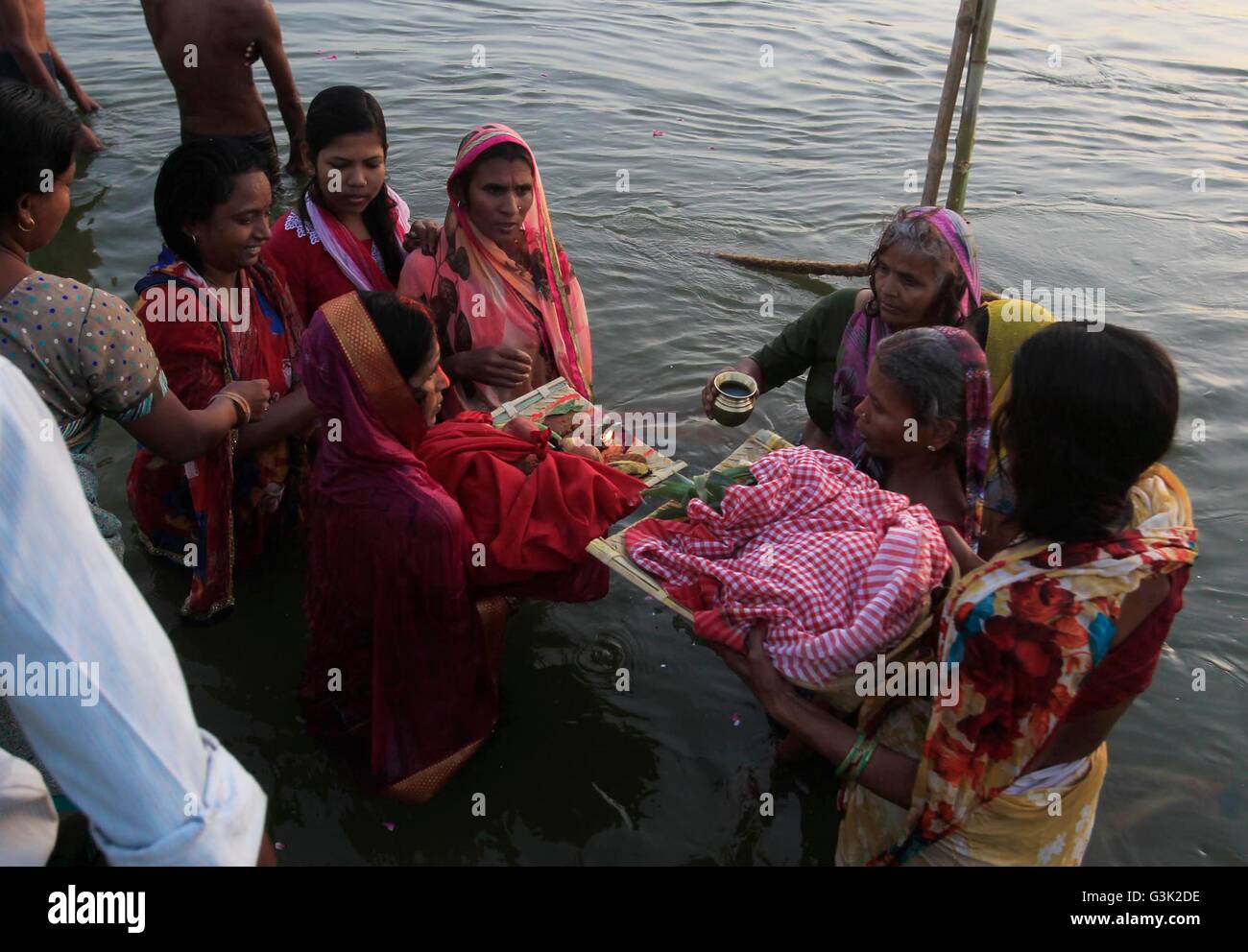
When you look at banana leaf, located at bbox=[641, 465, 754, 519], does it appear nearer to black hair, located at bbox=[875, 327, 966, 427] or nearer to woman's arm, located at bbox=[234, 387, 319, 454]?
black hair, located at bbox=[875, 327, 966, 427]

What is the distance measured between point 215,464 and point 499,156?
1.57m

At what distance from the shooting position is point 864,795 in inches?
103

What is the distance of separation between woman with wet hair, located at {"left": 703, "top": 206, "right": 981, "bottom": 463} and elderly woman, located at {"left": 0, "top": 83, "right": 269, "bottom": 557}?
2.07 metres

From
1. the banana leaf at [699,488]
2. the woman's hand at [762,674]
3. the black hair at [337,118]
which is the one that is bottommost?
the woman's hand at [762,674]

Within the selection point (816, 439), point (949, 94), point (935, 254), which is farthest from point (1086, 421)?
point (949, 94)

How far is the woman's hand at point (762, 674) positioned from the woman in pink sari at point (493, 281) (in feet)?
5.52

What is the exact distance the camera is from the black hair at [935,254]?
3.38m

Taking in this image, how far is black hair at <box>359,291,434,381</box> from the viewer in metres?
2.67

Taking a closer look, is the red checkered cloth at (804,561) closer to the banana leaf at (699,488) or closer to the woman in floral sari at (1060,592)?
the banana leaf at (699,488)

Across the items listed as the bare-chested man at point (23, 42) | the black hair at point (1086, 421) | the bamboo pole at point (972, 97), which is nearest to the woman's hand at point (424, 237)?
the black hair at point (1086, 421)

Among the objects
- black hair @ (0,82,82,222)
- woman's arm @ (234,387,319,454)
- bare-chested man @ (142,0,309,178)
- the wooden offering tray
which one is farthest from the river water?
black hair @ (0,82,82,222)

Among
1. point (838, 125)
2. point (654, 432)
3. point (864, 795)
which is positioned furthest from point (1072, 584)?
point (838, 125)

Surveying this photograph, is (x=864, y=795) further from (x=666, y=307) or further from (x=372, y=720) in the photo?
(x=666, y=307)

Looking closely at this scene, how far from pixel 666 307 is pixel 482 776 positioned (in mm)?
4496
